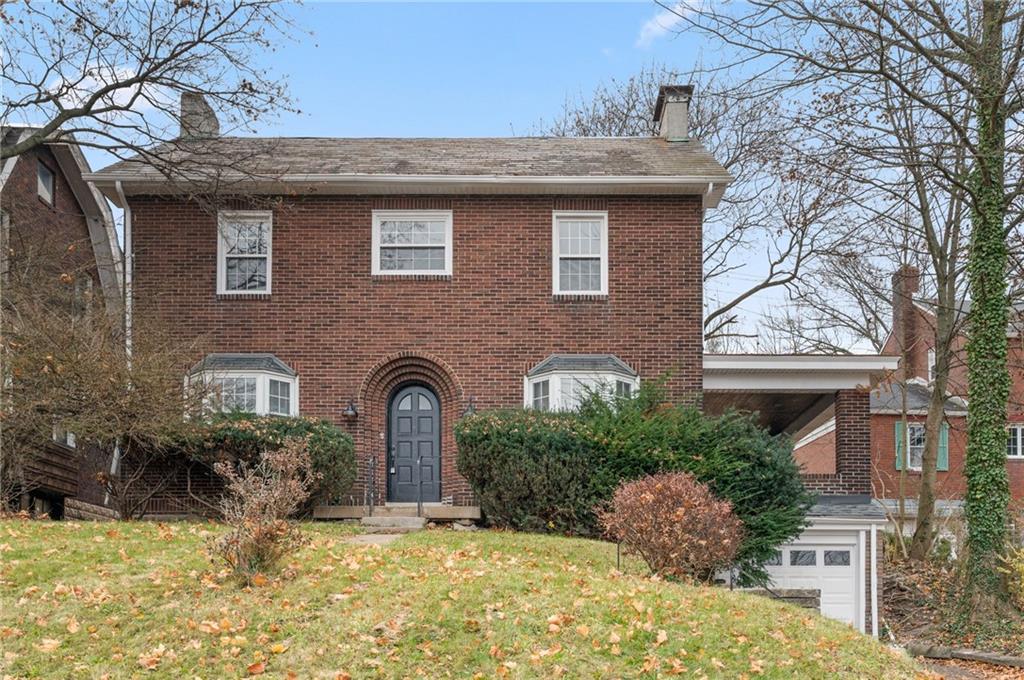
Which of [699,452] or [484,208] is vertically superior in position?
[484,208]

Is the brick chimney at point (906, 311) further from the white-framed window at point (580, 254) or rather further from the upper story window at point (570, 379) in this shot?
the upper story window at point (570, 379)

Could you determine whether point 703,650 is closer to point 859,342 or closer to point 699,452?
point 699,452

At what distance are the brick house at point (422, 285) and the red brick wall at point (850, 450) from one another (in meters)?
0.59

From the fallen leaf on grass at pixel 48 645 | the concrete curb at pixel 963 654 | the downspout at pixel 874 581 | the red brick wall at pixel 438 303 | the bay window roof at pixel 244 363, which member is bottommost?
the concrete curb at pixel 963 654

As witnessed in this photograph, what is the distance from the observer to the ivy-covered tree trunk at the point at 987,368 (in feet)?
58.5

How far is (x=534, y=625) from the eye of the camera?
10430mm

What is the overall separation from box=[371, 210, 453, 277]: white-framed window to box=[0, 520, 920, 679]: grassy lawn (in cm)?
912

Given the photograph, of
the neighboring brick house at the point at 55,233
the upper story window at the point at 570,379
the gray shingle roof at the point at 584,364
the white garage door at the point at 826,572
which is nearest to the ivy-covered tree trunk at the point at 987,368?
the white garage door at the point at 826,572

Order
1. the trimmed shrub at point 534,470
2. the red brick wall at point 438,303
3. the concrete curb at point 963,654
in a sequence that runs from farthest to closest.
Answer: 1. the red brick wall at point 438,303
2. the trimmed shrub at point 534,470
3. the concrete curb at point 963,654

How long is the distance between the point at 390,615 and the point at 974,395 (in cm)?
1131

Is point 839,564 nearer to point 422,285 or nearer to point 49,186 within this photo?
point 422,285

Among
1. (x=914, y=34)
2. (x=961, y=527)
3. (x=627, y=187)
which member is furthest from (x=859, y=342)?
(x=914, y=34)

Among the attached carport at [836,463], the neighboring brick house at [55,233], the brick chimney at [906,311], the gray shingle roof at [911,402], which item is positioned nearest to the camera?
the attached carport at [836,463]

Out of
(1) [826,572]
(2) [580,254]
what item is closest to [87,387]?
(2) [580,254]
